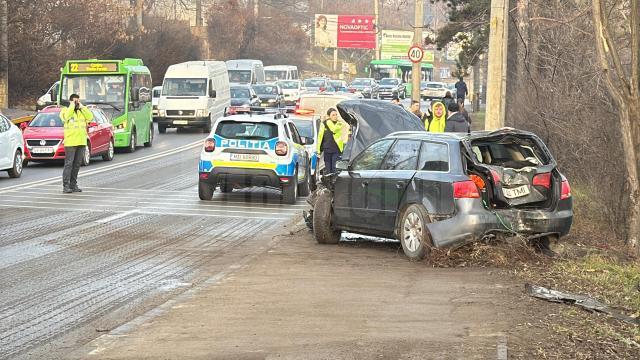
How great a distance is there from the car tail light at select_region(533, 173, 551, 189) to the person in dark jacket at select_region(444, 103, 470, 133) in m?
7.52

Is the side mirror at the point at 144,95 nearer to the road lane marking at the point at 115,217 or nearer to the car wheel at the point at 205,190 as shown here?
the car wheel at the point at 205,190

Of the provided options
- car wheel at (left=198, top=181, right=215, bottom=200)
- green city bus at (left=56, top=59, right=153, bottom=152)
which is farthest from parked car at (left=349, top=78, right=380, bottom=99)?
car wheel at (left=198, top=181, right=215, bottom=200)

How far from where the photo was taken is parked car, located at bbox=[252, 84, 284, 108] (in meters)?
55.9

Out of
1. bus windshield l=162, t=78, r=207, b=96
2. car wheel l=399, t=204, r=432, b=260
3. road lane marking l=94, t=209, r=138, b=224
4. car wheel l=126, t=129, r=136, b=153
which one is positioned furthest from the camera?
bus windshield l=162, t=78, r=207, b=96

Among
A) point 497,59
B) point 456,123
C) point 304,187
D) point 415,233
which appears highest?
point 497,59

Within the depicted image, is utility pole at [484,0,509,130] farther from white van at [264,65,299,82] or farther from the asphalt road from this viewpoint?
white van at [264,65,299,82]

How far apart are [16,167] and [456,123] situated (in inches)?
403

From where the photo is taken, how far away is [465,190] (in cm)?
1210

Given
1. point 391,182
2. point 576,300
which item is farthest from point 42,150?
point 576,300

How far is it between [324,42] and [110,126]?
68799 mm

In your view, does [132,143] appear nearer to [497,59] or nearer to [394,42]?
[497,59]

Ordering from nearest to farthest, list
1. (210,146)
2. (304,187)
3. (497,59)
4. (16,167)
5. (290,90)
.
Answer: (497,59) < (210,146) < (304,187) < (16,167) < (290,90)

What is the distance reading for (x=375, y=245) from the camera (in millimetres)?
14414

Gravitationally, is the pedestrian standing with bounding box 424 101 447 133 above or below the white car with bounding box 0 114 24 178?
above
